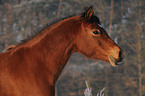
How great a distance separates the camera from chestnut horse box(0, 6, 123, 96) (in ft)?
10.2

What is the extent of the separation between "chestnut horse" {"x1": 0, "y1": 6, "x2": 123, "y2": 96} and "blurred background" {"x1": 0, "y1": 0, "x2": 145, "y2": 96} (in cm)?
1872

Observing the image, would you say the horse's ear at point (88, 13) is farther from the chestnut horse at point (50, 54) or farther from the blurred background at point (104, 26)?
the blurred background at point (104, 26)

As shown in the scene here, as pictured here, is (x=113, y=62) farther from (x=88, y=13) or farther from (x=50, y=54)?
(x=50, y=54)

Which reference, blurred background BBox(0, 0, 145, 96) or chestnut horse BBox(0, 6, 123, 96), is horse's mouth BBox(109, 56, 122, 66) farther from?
blurred background BBox(0, 0, 145, 96)

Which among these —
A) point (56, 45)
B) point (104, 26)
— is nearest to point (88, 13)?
point (56, 45)

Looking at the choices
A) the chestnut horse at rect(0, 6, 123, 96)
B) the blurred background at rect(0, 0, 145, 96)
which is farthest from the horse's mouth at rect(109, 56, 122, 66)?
the blurred background at rect(0, 0, 145, 96)

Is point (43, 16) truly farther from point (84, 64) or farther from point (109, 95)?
Result: point (109, 95)

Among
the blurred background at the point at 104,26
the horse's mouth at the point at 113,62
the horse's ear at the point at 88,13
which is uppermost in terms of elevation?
the horse's ear at the point at 88,13

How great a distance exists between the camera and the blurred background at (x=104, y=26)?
22484mm

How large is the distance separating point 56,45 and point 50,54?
0.17 meters

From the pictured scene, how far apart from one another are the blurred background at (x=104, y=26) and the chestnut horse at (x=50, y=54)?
61.4 feet

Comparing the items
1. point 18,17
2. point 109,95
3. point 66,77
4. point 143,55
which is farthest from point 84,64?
point 18,17

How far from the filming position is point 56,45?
3426mm

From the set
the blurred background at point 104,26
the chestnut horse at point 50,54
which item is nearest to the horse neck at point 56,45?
the chestnut horse at point 50,54
